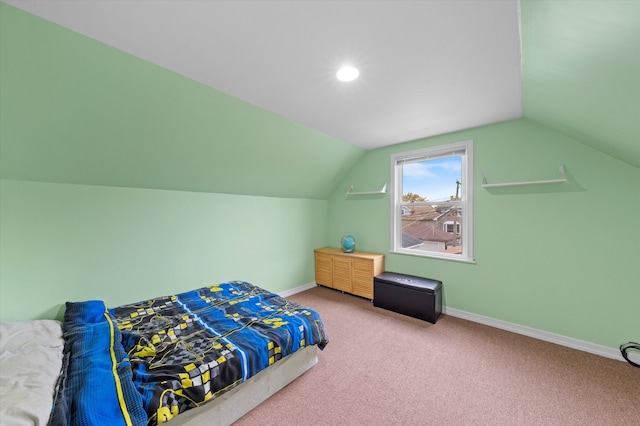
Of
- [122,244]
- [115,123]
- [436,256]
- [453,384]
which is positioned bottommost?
[453,384]

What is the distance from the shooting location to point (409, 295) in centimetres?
305

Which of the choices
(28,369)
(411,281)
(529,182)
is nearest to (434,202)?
(529,182)

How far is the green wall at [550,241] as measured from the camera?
2.19 metres

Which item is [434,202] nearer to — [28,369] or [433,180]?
[433,180]

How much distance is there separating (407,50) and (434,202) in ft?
7.49

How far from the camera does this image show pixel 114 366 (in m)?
1.35

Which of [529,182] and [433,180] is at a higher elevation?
[433,180]

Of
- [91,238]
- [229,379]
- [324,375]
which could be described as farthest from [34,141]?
[324,375]

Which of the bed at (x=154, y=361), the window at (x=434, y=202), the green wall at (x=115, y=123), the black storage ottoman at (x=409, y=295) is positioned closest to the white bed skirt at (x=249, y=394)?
the bed at (x=154, y=361)

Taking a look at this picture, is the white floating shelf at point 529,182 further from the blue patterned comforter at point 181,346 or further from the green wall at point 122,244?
the green wall at point 122,244

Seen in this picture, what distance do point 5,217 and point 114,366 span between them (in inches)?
66.4

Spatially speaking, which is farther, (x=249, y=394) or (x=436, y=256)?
(x=436, y=256)

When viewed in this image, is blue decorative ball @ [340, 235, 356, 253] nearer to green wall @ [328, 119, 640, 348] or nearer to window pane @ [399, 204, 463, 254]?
window pane @ [399, 204, 463, 254]

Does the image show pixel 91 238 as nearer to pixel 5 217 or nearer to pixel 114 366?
pixel 5 217
